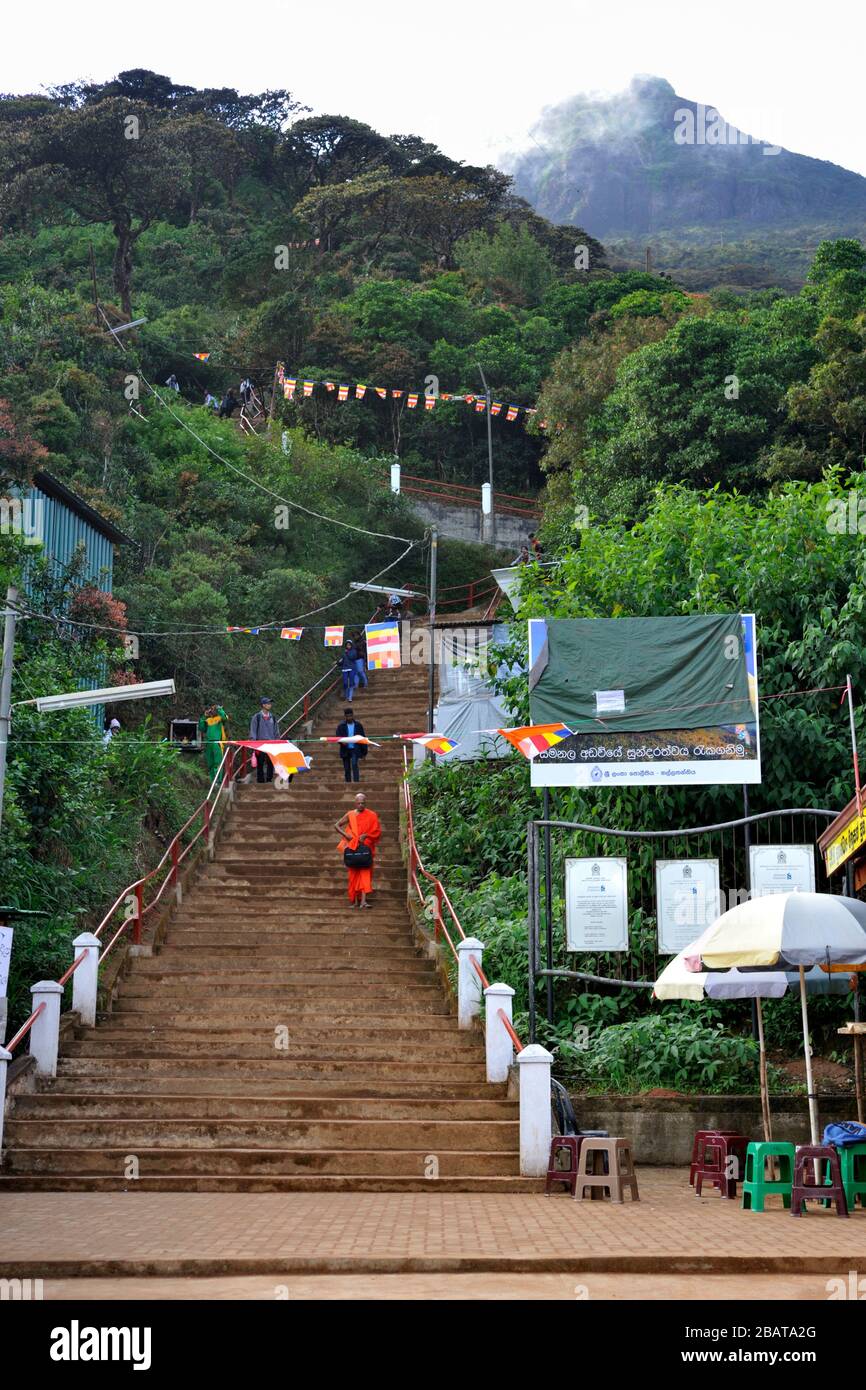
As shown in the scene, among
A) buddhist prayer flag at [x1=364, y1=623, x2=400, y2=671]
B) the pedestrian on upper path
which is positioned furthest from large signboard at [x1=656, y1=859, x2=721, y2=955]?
the pedestrian on upper path

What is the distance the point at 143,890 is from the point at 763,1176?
8573mm

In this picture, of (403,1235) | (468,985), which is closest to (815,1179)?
(403,1235)

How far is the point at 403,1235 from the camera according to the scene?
Answer: 30.6 ft

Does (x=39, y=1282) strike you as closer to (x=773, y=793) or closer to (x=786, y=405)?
(x=773, y=793)

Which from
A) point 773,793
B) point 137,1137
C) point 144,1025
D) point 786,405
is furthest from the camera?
point 786,405

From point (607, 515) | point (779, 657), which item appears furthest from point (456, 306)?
point (779, 657)

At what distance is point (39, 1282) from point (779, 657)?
11.4m

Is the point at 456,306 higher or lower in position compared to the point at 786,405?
higher

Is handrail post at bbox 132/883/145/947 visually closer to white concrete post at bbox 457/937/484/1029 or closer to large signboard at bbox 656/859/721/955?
white concrete post at bbox 457/937/484/1029

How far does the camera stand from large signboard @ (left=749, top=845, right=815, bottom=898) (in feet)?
46.8

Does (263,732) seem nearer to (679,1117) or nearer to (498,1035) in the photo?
(498,1035)

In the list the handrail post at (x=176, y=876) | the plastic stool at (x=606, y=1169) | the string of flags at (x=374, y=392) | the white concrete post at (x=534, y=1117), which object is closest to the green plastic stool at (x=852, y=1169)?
the plastic stool at (x=606, y=1169)

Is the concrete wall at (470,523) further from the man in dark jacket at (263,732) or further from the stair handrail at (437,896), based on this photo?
the stair handrail at (437,896)

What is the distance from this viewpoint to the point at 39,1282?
25.8 feet
